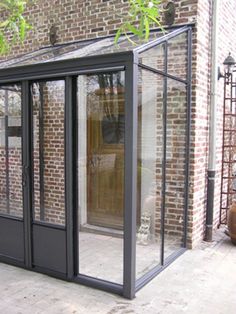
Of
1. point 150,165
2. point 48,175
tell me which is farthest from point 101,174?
point 48,175

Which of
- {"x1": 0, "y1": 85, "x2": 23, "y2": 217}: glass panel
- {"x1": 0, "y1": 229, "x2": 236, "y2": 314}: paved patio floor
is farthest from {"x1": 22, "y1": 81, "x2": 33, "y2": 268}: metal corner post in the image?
{"x1": 0, "y1": 229, "x2": 236, "y2": 314}: paved patio floor

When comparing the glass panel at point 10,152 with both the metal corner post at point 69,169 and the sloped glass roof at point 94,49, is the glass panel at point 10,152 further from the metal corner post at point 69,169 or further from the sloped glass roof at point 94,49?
the metal corner post at point 69,169

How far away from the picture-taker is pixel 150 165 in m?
4.27

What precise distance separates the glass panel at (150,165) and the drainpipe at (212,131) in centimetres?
96

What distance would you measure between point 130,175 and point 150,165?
1083 millimetres

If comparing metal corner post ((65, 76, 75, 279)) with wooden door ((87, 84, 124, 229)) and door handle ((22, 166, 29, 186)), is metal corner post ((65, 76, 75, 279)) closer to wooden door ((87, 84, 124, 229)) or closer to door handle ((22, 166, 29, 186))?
door handle ((22, 166, 29, 186))

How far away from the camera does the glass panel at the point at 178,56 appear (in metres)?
4.09

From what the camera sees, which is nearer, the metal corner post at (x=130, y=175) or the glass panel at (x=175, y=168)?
the metal corner post at (x=130, y=175)

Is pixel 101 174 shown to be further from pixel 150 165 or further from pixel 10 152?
pixel 10 152

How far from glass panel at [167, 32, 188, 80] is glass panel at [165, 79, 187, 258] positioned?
0.15 metres

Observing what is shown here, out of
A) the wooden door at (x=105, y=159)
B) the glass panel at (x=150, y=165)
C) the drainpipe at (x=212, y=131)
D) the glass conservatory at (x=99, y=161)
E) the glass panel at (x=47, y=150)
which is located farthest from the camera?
the drainpipe at (x=212, y=131)

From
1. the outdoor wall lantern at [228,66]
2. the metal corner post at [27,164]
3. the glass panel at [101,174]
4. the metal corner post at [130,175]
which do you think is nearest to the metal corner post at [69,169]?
the glass panel at [101,174]

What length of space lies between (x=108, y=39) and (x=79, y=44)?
495mm

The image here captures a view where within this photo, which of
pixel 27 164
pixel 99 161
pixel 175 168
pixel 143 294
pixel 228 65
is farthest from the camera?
pixel 228 65
